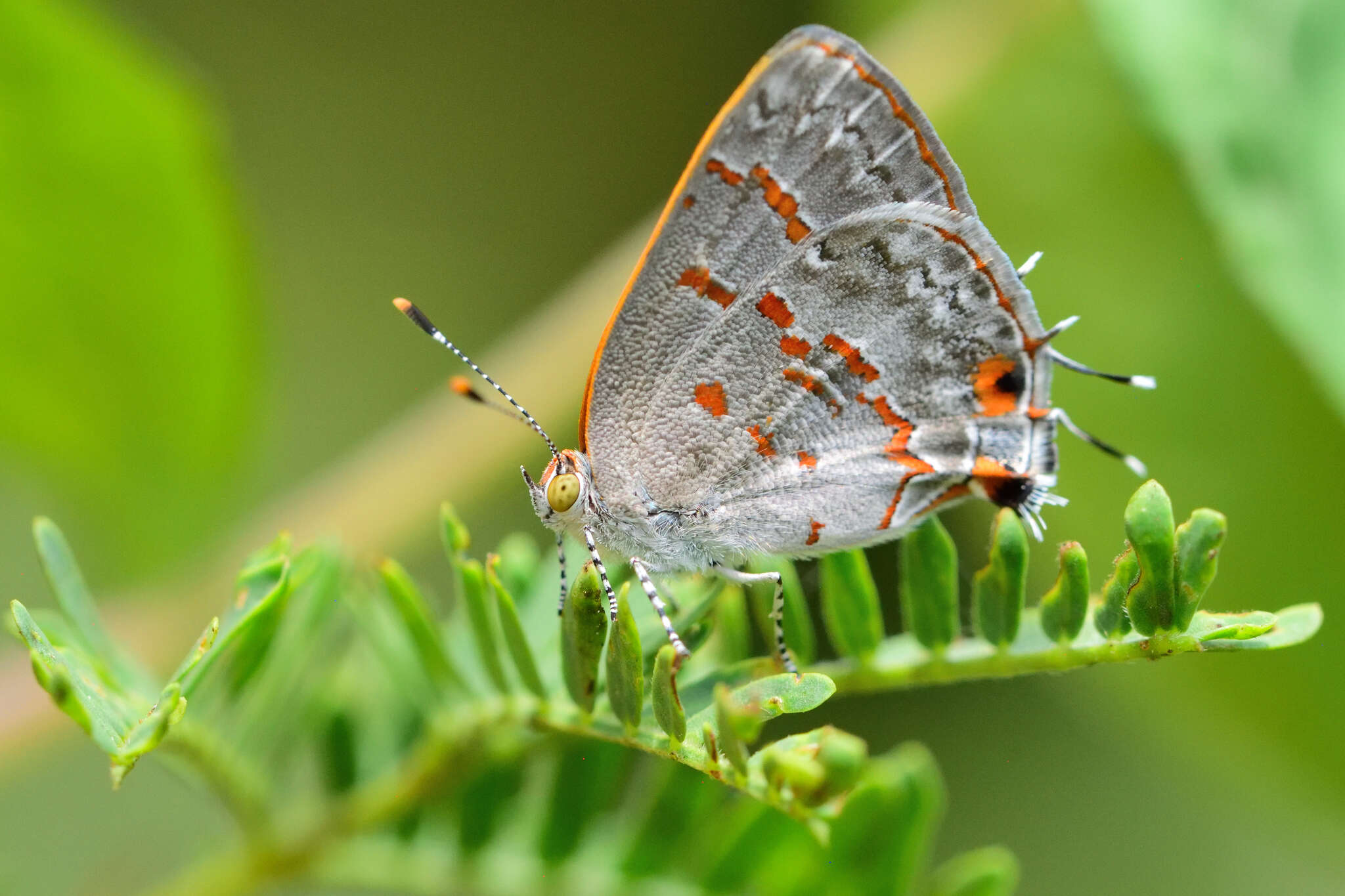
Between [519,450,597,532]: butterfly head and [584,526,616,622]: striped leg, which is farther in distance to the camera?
[519,450,597,532]: butterfly head

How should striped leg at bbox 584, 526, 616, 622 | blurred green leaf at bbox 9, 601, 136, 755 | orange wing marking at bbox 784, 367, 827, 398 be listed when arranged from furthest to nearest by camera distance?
orange wing marking at bbox 784, 367, 827, 398 → striped leg at bbox 584, 526, 616, 622 → blurred green leaf at bbox 9, 601, 136, 755

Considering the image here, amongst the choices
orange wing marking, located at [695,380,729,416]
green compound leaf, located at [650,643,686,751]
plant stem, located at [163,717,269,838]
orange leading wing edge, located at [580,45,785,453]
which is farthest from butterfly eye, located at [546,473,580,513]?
green compound leaf, located at [650,643,686,751]

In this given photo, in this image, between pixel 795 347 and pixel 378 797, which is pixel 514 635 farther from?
pixel 795 347

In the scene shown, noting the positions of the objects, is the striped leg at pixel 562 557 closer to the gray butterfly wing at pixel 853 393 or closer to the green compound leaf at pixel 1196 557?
the gray butterfly wing at pixel 853 393

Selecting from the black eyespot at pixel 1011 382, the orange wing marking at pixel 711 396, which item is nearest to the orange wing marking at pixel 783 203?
the orange wing marking at pixel 711 396

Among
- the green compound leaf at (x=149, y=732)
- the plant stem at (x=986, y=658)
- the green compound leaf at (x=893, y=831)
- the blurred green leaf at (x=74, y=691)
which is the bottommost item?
the green compound leaf at (x=893, y=831)

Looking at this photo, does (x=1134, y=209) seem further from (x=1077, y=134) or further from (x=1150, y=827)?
(x=1150, y=827)

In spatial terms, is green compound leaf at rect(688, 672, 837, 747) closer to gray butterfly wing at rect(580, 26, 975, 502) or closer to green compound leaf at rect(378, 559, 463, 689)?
green compound leaf at rect(378, 559, 463, 689)
